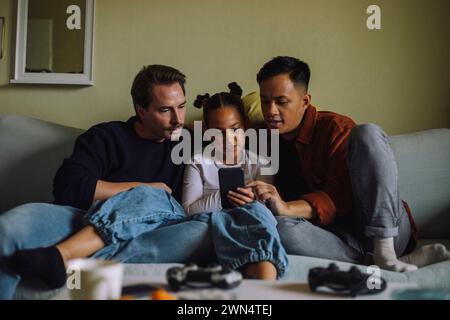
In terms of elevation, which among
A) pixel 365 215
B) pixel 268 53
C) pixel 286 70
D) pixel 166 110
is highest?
pixel 268 53

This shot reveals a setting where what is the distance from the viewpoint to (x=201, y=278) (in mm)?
744

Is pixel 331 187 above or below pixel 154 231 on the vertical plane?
above

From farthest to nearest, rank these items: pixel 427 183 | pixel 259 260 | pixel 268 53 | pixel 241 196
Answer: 1. pixel 268 53
2. pixel 427 183
3. pixel 241 196
4. pixel 259 260

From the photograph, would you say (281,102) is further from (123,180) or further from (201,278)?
(201,278)

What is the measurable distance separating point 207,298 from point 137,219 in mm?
484

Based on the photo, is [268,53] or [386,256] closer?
[386,256]

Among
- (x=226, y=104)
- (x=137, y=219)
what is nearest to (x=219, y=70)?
(x=226, y=104)

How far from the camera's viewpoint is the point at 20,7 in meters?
1.88

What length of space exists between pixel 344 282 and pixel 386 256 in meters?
0.45

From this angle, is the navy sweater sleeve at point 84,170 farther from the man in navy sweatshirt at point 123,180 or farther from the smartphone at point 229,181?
the smartphone at point 229,181

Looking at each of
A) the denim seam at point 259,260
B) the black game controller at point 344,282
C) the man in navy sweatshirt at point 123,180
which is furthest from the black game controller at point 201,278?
the man in navy sweatshirt at point 123,180

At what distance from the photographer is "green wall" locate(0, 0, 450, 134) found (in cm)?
184

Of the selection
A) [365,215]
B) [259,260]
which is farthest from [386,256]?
[259,260]

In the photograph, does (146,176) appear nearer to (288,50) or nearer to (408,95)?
(288,50)
